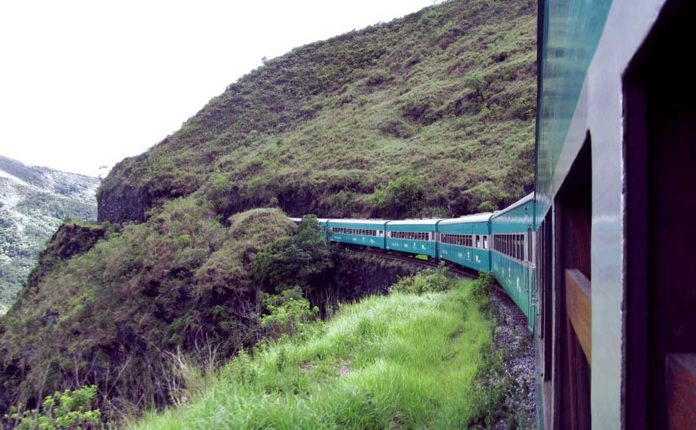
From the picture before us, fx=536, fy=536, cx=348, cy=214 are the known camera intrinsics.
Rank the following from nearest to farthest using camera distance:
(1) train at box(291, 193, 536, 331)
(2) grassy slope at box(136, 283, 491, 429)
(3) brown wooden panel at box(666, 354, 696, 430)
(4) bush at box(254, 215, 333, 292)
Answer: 1. (3) brown wooden panel at box(666, 354, 696, 430)
2. (2) grassy slope at box(136, 283, 491, 429)
3. (1) train at box(291, 193, 536, 331)
4. (4) bush at box(254, 215, 333, 292)

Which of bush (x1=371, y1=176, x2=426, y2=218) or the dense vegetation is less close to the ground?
bush (x1=371, y1=176, x2=426, y2=218)

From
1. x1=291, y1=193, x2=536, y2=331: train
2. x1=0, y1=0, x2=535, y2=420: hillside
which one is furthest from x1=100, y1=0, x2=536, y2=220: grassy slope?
x1=291, y1=193, x2=536, y2=331: train

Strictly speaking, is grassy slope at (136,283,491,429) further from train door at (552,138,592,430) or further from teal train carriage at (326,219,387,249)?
teal train carriage at (326,219,387,249)

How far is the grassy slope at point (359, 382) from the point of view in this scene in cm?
446

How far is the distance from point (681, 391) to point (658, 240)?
0.55 ft

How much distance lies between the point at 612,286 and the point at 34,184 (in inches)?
5126

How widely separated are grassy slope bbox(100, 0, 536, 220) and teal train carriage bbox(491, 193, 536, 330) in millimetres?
13728

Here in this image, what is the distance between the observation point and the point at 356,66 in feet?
204

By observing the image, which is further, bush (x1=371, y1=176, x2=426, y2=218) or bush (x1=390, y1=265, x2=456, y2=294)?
bush (x1=371, y1=176, x2=426, y2=218)

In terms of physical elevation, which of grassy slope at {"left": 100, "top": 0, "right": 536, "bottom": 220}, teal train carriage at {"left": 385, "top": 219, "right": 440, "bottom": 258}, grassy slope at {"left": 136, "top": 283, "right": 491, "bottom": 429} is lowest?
grassy slope at {"left": 136, "top": 283, "right": 491, "bottom": 429}

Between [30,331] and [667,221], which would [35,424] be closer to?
[667,221]

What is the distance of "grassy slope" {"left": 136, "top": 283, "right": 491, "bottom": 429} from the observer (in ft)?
Answer: 14.6

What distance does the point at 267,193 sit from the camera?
37.2 meters

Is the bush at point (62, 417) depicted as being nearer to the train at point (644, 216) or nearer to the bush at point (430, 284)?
the train at point (644, 216)
